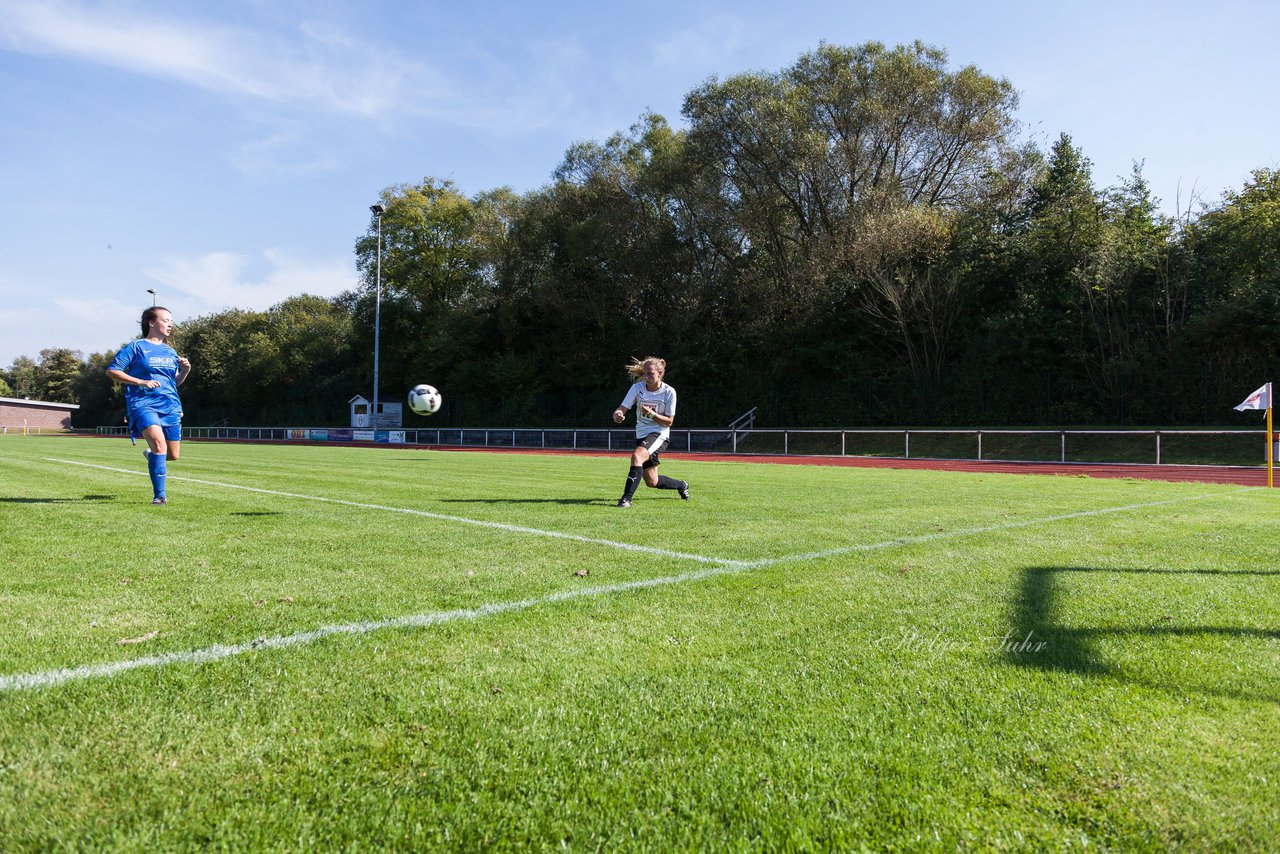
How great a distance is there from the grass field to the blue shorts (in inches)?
104

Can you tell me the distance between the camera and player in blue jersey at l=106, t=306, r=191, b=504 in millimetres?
7645

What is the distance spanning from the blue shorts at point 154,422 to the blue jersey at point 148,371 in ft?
0.12

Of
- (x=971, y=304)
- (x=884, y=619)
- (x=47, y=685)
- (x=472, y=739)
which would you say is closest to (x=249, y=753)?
(x=472, y=739)

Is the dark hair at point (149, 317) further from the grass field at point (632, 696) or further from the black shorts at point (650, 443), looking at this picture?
the black shorts at point (650, 443)

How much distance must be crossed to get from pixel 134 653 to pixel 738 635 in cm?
238

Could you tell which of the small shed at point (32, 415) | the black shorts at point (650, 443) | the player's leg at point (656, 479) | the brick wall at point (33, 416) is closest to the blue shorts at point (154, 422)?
the black shorts at point (650, 443)

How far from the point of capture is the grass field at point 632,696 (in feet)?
5.79

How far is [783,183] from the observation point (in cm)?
3594

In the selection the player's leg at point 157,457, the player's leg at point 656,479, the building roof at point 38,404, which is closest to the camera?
the player's leg at point 157,457

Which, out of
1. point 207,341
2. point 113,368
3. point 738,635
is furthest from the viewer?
point 207,341

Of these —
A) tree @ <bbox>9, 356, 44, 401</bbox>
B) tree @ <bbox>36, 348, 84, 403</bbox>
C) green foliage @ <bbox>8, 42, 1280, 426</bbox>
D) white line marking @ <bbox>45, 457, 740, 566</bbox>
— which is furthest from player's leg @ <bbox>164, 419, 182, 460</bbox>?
tree @ <bbox>9, 356, 44, 401</bbox>

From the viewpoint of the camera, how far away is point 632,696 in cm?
250

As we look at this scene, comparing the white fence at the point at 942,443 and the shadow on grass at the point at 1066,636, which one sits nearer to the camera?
the shadow on grass at the point at 1066,636

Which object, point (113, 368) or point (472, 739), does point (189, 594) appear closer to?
point (472, 739)
